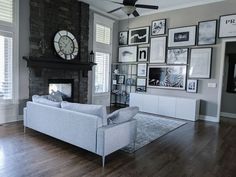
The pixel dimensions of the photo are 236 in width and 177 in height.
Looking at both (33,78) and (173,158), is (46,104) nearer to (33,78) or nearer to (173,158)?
(33,78)

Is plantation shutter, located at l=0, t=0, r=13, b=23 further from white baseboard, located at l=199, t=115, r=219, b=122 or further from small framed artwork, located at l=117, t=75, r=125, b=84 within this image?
white baseboard, located at l=199, t=115, r=219, b=122

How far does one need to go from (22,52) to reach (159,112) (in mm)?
4556

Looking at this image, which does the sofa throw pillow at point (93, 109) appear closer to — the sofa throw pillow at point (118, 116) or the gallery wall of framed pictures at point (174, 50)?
the sofa throw pillow at point (118, 116)

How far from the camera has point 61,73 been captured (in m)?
5.75

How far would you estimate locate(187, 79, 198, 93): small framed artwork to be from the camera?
594 cm

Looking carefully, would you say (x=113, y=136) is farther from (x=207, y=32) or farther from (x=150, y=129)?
(x=207, y=32)

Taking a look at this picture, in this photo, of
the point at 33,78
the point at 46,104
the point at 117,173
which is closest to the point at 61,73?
the point at 33,78

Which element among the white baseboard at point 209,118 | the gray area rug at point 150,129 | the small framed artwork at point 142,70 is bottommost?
the gray area rug at point 150,129

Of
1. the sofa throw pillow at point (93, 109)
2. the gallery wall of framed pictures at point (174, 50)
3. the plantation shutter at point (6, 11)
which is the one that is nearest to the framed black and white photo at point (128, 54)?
the gallery wall of framed pictures at point (174, 50)

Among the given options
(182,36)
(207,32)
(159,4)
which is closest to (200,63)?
(207,32)

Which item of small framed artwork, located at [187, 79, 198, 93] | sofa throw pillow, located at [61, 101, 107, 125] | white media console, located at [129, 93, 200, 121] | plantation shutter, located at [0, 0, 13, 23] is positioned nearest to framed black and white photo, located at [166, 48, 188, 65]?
small framed artwork, located at [187, 79, 198, 93]

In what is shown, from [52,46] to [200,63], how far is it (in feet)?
15.0

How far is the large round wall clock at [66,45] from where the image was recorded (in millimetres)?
5526

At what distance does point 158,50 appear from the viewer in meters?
6.70
